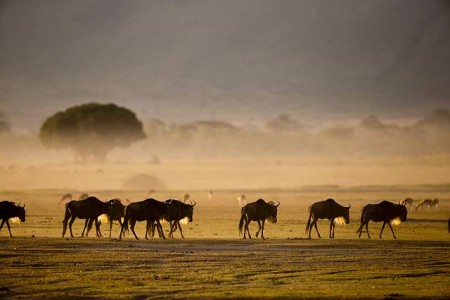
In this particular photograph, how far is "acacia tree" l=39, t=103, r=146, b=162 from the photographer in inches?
6230

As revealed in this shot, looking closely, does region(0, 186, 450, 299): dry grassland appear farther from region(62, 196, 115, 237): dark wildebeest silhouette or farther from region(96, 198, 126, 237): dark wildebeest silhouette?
region(62, 196, 115, 237): dark wildebeest silhouette

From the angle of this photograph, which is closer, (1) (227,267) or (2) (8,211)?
(1) (227,267)

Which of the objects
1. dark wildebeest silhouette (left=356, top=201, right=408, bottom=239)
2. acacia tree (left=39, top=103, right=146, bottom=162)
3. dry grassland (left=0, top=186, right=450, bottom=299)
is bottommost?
dry grassland (left=0, top=186, right=450, bottom=299)

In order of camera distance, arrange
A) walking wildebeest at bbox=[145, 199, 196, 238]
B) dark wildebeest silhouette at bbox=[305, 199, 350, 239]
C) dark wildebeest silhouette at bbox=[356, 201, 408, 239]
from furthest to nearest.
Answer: dark wildebeest silhouette at bbox=[305, 199, 350, 239] < dark wildebeest silhouette at bbox=[356, 201, 408, 239] < walking wildebeest at bbox=[145, 199, 196, 238]

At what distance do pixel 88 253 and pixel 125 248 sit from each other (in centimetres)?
227

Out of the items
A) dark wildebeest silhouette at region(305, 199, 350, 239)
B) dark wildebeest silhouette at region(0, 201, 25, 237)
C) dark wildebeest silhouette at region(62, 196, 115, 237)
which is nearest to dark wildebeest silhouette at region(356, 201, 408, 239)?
dark wildebeest silhouette at region(305, 199, 350, 239)

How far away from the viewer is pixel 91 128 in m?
158

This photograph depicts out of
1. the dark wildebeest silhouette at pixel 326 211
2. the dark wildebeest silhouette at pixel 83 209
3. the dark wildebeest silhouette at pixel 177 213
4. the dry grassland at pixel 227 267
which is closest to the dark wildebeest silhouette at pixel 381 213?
the dark wildebeest silhouette at pixel 326 211

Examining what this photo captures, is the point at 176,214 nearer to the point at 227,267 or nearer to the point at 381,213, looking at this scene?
the point at 381,213

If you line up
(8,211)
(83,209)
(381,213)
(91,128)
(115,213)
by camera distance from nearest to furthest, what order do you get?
(8,211)
(83,209)
(115,213)
(381,213)
(91,128)

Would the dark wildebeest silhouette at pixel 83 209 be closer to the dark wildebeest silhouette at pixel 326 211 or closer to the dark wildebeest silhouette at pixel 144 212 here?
the dark wildebeest silhouette at pixel 144 212

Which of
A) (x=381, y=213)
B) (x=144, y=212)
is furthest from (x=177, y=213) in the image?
(x=381, y=213)

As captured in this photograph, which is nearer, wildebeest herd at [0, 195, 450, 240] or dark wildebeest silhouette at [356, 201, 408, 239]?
wildebeest herd at [0, 195, 450, 240]

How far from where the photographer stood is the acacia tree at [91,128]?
519 feet
